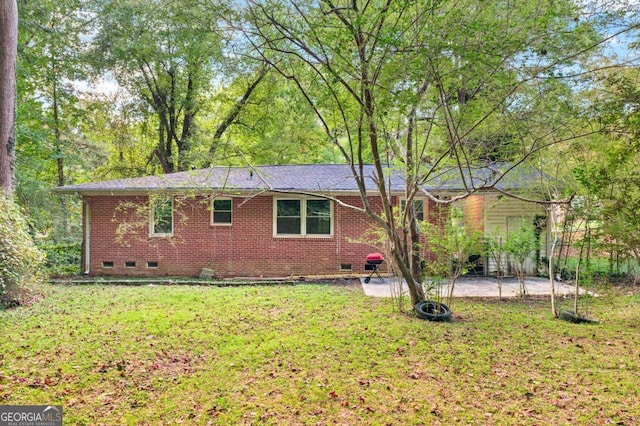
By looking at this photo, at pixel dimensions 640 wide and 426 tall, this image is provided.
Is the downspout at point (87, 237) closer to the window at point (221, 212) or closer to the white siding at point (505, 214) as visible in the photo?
the window at point (221, 212)

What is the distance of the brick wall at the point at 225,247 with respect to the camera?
36.7ft

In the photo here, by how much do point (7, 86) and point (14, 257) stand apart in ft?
12.0

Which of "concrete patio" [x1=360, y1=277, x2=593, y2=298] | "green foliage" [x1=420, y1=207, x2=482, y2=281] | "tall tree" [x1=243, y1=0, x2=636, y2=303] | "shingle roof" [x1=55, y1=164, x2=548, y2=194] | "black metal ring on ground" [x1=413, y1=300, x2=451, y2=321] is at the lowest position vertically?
"concrete patio" [x1=360, y1=277, x2=593, y2=298]

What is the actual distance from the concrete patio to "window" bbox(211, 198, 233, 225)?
4.52 meters

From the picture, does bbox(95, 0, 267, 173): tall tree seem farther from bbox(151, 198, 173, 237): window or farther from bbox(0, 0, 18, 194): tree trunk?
bbox(0, 0, 18, 194): tree trunk

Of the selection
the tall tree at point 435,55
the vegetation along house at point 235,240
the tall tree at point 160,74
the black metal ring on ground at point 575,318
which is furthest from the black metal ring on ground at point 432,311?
the tall tree at point 160,74

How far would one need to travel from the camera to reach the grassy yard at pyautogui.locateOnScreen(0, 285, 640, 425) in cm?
319

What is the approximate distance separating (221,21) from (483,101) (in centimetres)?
406

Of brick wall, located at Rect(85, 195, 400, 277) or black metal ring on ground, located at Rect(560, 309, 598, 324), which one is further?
brick wall, located at Rect(85, 195, 400, 277)

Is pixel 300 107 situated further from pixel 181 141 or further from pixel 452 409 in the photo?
pixel 181 141

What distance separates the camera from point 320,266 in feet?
36.7

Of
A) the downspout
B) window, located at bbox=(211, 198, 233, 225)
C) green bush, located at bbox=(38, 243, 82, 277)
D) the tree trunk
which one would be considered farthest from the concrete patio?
green bush, located at bbox=(38, 243, 82, 277)

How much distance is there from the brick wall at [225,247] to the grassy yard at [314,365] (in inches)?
170

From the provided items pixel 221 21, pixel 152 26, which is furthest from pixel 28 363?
pixel 152 26
